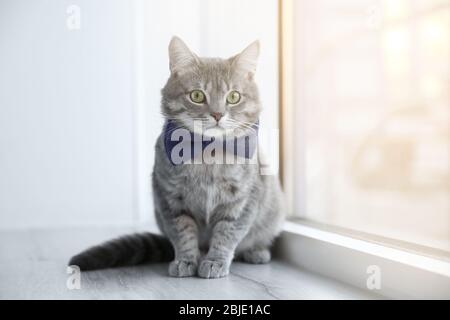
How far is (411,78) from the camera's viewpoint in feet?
3.89

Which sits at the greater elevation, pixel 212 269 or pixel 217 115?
pixel 217 115

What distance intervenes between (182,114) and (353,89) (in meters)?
0.52

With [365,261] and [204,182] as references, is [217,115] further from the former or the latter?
[365,261]

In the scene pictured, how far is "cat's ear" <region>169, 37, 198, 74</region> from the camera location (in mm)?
1296

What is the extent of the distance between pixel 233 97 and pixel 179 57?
18 centimetres

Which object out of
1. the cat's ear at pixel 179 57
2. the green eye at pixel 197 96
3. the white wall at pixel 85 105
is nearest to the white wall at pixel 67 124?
the white wall at pixel 85 105

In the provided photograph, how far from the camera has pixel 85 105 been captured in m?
1.88

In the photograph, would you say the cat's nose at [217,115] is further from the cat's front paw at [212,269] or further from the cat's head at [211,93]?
the cat's front paw at [212,269]

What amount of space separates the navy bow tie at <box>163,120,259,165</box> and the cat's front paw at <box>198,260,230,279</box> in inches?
10.7

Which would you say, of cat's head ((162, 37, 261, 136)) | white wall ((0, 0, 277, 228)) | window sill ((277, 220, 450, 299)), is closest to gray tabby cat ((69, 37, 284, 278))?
cat's head ((162, 37, 261, 136))

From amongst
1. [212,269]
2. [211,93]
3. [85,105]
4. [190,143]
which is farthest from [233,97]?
[85,105]

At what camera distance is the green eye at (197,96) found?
4.15 feet

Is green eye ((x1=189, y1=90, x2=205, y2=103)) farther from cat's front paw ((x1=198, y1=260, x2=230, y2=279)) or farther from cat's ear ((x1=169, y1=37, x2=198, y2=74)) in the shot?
cat's front paw ((x1=198, y1=260, x2=230, y2=279))
